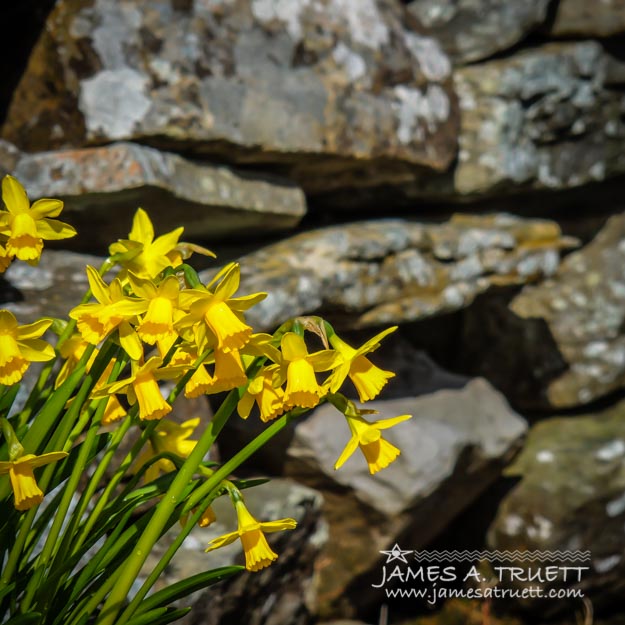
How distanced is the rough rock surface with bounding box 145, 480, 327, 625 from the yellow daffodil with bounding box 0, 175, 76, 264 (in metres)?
0.82

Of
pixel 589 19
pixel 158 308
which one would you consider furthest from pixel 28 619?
pixel 589 19

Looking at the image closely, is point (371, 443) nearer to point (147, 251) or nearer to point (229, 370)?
point (229, 370)

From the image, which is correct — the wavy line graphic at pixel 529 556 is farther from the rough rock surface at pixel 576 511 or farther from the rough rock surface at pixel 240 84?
the rough rock surface at pixel 240 84

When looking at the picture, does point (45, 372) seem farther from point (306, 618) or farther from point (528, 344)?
point (528, 344)

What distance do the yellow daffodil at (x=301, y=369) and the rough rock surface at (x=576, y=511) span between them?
179cm

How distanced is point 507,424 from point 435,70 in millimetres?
1071

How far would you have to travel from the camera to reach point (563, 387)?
277 centimetres

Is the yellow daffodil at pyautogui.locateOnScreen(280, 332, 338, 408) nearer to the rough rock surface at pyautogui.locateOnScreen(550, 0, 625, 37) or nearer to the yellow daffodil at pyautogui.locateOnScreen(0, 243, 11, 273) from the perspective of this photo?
the yellow daffodil at pyautogui.locateOnScreen(0, 243, 11, 273)

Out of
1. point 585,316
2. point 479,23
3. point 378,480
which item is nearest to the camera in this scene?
point 378,480

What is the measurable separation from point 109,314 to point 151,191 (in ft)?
2.84

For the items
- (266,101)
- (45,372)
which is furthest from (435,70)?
(45,372)

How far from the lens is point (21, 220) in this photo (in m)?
1.00

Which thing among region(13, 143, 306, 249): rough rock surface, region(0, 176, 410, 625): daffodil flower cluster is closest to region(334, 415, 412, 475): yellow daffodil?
region(0, 176, 410, 625): daffodil flower cluster

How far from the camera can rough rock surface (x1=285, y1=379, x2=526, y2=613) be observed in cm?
212
